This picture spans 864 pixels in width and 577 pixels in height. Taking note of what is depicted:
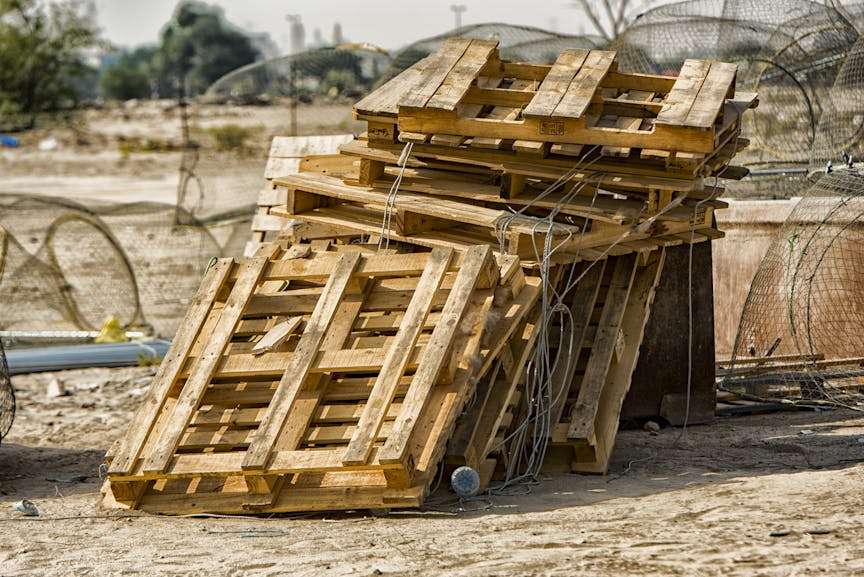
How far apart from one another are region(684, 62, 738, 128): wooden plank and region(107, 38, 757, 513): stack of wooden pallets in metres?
0.02

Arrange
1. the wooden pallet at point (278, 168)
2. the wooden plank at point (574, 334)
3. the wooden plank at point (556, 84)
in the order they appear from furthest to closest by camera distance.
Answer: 1. the wooden pallet at point (278, 168)
2. the wooden plank at point (574, 334)
3. the wooden plank at point (556, 84)

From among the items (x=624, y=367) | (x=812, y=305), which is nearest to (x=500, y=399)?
(x=624, y=367)

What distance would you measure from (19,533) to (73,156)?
26534 millimetres

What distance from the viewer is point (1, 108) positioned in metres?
37.5

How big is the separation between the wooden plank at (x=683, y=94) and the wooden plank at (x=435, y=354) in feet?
3.92

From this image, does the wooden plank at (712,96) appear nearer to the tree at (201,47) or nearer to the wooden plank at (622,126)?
the wooden plank at (622,126)

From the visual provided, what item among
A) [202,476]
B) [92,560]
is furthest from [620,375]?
[92,560]

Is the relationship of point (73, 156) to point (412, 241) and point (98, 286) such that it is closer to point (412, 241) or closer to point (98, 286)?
point (98, 286)

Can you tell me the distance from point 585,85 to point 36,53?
34167 mm

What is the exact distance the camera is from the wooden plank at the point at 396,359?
5879mm

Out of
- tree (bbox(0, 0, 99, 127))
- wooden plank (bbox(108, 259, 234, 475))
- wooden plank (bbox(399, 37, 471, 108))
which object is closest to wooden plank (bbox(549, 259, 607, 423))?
wooden plank (bbox(399, 37, 471, 108))

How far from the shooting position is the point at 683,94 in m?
7.00

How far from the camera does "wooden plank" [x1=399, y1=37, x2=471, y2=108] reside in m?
7.18

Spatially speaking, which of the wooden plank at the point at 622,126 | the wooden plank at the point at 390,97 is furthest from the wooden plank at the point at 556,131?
the wooden plank at the point at 390,97
